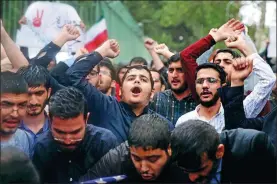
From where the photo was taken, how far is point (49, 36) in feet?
24.5

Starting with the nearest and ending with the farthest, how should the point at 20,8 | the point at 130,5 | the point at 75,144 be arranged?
the point at 75,144 → the point at 20,8 → the point at 130,5

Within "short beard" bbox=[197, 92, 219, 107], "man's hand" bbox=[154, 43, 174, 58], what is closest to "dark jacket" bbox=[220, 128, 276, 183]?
"short beard" bbox=[197, 92, 219, 107]

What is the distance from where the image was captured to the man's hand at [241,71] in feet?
13.0

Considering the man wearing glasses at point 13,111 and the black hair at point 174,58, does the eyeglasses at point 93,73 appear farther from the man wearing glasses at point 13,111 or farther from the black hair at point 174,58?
the man wearing glasses at point 13,111

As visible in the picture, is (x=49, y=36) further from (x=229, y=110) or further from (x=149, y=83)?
(x=229, y=110)

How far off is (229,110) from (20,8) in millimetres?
10910

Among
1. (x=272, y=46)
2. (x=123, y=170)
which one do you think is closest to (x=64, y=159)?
(x=123, y=170)

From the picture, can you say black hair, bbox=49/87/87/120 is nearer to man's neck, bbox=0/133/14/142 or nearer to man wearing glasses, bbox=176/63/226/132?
man's neck, bbox=0/133/14/142

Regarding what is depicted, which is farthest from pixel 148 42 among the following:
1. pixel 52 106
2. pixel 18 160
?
→ pixel 18 160

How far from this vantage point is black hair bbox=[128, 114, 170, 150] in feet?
11.2

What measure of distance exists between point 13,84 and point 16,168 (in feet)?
3.09

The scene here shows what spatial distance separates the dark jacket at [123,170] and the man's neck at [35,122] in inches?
32.4

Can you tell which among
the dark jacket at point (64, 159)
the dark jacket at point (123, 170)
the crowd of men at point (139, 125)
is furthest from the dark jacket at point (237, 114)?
the dark jacket at point (64, 159)

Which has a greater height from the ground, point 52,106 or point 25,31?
point 25,31
